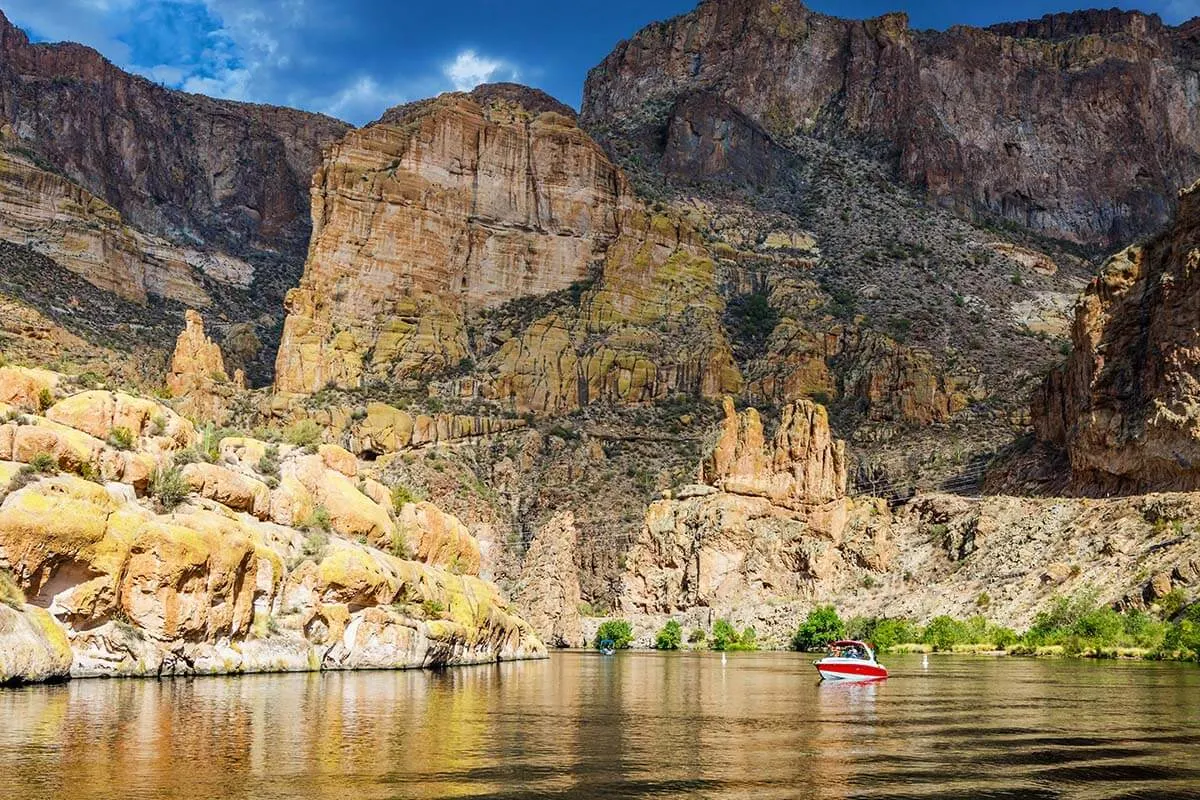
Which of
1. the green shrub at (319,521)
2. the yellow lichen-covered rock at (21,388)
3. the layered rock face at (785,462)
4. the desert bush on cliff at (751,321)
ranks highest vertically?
the desert bush on cliff at (751,321)

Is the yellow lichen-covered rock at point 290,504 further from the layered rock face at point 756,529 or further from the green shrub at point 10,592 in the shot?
the layered rock face at point 756,529

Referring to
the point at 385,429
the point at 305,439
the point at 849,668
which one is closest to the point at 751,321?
the point at 385,429

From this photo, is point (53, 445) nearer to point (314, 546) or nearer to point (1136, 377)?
point (314, 546)

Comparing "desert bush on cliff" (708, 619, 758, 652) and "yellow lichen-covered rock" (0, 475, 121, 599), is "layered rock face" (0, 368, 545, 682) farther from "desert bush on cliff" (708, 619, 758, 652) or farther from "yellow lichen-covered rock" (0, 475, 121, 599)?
"desert bush on cliff" (708, 619, 758, 652)

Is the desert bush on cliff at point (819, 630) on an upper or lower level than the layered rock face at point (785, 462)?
lower

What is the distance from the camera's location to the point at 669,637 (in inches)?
5064

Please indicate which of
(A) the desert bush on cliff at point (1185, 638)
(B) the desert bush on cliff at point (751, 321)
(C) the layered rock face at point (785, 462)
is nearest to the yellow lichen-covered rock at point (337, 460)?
(A) the desert bush on cliff at point (1185, 638)

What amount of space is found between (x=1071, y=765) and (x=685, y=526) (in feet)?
359

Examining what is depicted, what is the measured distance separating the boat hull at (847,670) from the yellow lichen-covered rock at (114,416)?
30147mm

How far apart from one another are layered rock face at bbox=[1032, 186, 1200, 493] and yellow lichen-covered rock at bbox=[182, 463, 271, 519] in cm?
8612

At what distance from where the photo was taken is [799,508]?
139750mm

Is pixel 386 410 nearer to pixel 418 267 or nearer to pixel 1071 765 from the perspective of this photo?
pixel 418 267

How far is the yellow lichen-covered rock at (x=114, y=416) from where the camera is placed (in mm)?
50781

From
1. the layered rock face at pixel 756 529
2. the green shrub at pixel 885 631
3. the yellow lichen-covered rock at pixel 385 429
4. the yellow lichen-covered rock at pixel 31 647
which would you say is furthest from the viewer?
the yellow lichen-covered rock at pixel 385 429
